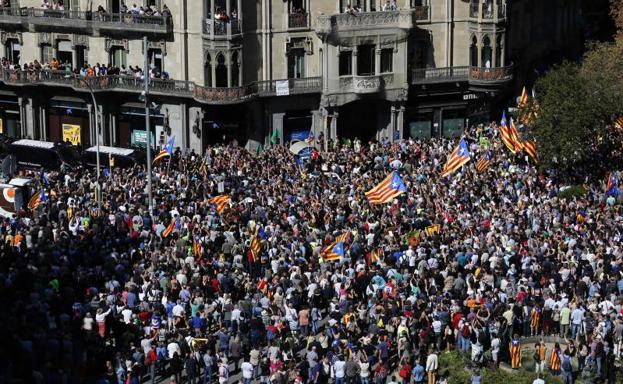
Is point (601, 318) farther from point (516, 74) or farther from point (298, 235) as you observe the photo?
point (516, 74)

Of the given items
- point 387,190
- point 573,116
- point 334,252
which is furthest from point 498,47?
point 334,252

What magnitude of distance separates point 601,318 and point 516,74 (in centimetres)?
3708

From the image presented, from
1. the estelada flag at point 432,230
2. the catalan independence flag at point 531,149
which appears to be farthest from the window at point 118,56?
the estelada flag at point 432,230

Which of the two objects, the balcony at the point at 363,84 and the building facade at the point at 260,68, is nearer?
the building facade at the point at 260,68

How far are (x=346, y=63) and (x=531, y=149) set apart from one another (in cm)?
1382

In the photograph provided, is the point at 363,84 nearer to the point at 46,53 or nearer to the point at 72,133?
the point at 72,133

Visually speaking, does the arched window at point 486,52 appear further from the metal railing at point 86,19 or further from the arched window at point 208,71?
the metal railing at point 86,19

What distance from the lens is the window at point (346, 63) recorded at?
230 feet

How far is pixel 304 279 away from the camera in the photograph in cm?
4566

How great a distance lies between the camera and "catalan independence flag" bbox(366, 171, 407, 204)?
173ft

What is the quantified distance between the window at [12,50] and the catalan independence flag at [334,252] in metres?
31.3

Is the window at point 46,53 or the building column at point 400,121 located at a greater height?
the window at point 46,53

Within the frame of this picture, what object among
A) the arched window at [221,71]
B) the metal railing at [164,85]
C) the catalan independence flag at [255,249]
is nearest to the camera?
the catalan independence flag at [255,249]

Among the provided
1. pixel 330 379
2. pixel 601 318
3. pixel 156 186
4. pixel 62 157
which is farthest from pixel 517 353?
pixel 62 157
